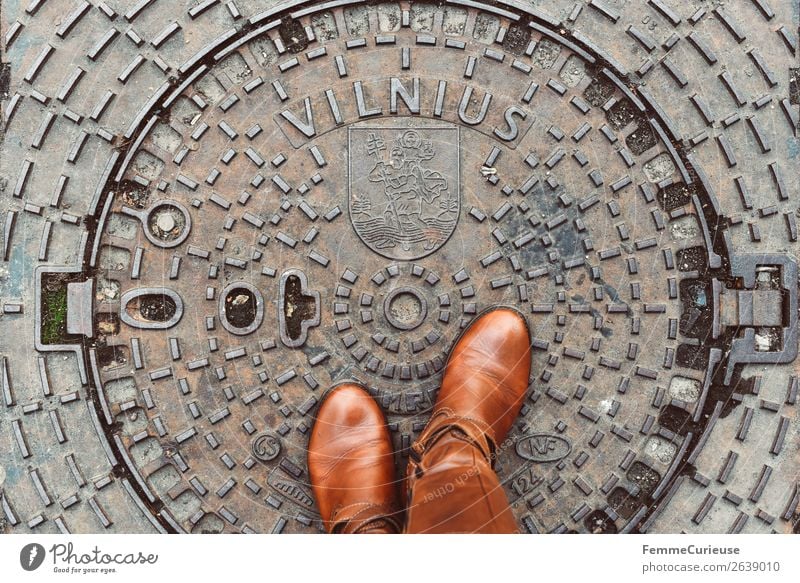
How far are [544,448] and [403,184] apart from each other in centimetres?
216

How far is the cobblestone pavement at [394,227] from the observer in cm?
407

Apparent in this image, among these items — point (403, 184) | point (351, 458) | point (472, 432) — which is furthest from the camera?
point (403, 184)

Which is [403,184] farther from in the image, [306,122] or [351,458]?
[351,458]

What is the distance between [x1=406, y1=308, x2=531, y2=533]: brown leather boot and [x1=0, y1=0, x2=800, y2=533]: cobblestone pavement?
0.21 metres

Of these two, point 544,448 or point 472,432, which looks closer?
point 472,432

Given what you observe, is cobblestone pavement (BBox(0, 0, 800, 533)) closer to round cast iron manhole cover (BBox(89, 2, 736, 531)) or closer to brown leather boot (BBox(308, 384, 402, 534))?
round cast iron manhole cover (BBox(89, 2, 736, 531))

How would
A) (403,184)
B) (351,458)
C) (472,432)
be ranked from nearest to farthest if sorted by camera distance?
(472,432), (351,458), (403,184)

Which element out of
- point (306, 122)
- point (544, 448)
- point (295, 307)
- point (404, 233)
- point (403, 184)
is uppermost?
point (306, 122)

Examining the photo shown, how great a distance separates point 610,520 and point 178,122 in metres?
4.24

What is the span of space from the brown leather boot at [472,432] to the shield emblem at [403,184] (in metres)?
0.80

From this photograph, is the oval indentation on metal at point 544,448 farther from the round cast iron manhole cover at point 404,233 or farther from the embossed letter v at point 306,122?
the embossed letter v at point 306,122

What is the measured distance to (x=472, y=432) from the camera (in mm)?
3707

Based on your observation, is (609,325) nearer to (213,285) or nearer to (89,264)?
(213,285)

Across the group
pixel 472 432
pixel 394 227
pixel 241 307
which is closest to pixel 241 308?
pixel 241 307
